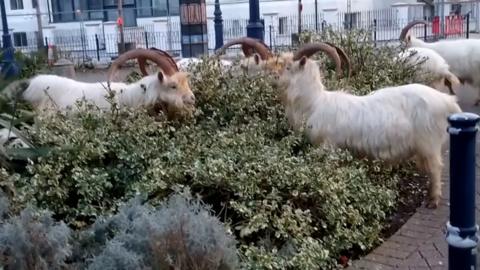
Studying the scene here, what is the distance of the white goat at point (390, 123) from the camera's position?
233 inches

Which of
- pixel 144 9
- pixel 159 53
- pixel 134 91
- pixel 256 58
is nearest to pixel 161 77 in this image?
pixel 134 91

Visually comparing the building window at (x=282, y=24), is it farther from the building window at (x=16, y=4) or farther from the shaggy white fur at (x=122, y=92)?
the shaggy white fur at (x=122, y=92)

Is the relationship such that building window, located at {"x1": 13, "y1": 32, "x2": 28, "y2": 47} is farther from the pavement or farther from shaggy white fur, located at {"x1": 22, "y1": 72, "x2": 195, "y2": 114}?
the pavement

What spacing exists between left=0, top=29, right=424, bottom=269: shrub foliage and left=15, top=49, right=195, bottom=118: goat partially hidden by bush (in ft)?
1.74

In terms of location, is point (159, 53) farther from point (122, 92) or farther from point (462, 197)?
point (462, 197)

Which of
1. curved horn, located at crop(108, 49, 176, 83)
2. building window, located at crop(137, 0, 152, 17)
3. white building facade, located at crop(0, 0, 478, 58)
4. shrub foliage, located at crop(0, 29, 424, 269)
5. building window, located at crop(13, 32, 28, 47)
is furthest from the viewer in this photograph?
building window, located at crop(13, 32, 28, 47)

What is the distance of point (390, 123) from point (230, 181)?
6.67ft

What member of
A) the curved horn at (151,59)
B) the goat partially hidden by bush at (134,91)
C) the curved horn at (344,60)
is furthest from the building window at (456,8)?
the goat partially hidden by bush at (134,91)

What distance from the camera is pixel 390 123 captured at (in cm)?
596

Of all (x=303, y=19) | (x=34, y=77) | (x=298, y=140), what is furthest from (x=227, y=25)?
(x=298, y=140)

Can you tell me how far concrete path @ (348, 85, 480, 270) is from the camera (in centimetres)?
461

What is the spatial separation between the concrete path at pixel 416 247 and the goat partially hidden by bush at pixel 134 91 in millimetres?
2375

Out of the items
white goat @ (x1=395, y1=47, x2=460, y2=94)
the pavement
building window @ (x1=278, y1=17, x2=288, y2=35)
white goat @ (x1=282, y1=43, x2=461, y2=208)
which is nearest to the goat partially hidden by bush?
white goat @ (x1=282, y1=43, x2=461, y2=208)

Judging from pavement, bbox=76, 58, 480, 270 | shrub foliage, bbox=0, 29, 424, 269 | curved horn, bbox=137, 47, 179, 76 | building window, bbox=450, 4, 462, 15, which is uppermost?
building window, bbox=450, 4, 462, 15
